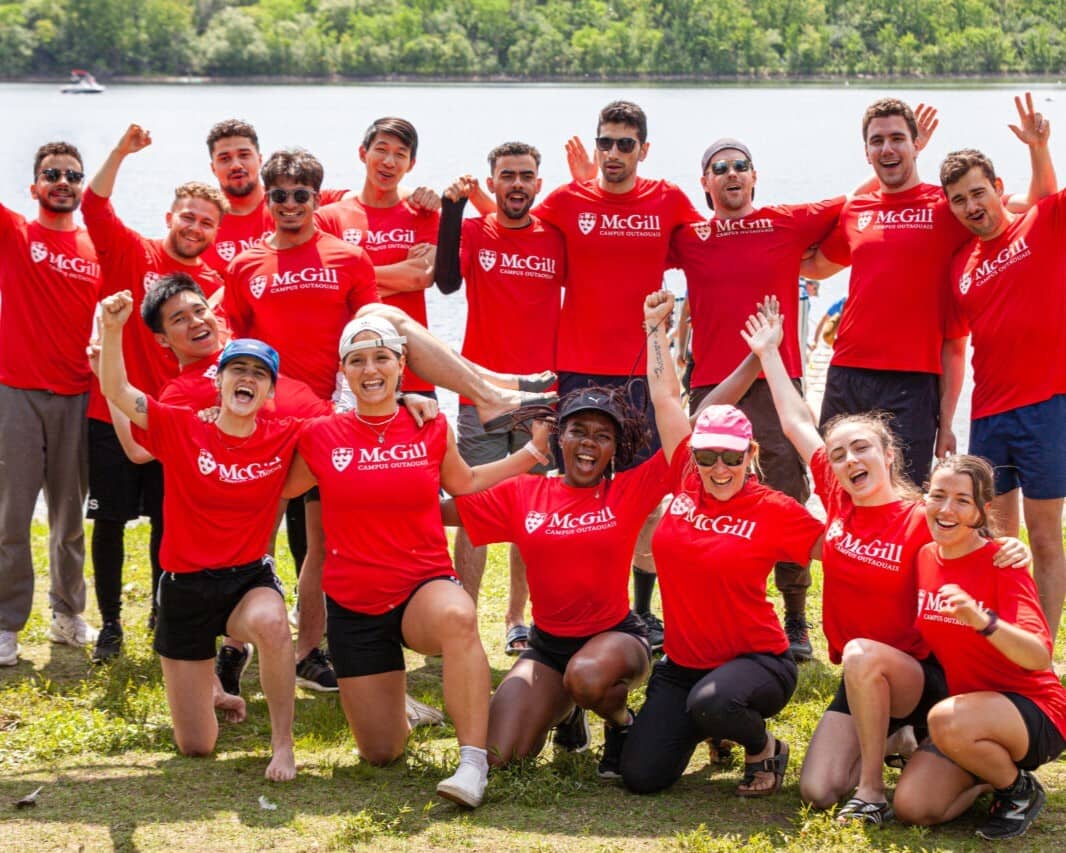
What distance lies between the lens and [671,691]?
5.93 m

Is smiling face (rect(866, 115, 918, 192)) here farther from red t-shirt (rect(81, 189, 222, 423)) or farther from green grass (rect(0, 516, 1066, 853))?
red t-shirt (rect(81, 189, 222, 423))

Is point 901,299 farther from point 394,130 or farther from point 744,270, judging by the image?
point 394,130

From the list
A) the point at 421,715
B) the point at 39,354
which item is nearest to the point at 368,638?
the point at 421,715

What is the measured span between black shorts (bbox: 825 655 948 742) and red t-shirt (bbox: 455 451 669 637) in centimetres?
104

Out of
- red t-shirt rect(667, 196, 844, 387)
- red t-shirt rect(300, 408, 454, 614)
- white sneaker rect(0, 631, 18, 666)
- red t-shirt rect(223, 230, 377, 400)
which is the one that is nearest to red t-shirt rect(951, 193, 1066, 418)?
red t-shirt rect(667, 196, 844, 387)

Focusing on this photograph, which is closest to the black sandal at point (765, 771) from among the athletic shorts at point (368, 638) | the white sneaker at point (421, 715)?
the athletic shorts at point (368, 638)

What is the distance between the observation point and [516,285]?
757 centimetres

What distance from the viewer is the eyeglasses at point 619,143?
7387 millimetres

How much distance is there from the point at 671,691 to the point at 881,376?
2.20m

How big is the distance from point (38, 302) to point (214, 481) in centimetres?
214

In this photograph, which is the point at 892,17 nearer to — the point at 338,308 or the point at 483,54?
the point at 483,54

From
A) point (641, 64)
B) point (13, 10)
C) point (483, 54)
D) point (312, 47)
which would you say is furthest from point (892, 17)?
point (13, 10)

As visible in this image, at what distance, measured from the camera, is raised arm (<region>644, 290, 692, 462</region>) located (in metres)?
6.16

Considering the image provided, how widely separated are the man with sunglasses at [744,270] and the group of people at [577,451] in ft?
0.06
